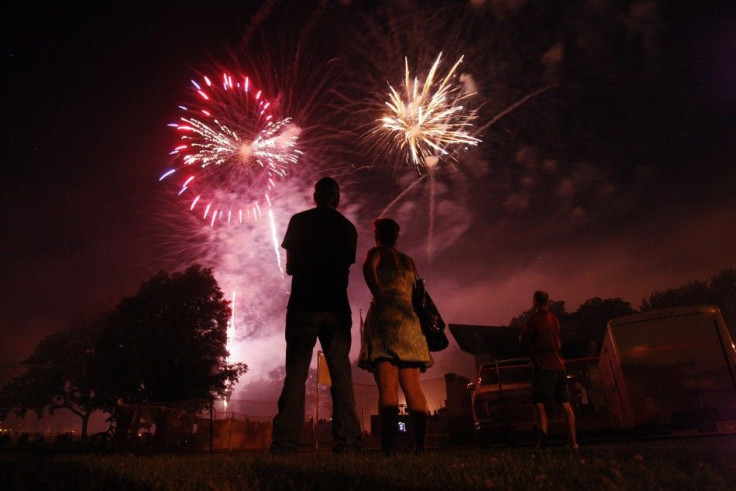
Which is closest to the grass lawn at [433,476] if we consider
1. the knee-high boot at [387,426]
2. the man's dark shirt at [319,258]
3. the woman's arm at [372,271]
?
the knee-high boot at [387,426]

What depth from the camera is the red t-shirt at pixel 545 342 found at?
5.95 m

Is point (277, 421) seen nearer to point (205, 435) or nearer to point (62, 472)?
point (62, 472)

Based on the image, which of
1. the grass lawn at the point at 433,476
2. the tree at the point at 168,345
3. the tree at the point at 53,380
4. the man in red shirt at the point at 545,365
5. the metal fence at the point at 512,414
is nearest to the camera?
the grass lawn at the point at 433,476

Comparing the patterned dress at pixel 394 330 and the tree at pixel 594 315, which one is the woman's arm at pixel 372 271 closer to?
the patterned dress at pixel 394 330

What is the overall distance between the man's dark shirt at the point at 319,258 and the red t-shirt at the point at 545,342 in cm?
300

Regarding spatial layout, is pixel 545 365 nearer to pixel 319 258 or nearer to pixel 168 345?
pixel 319 258

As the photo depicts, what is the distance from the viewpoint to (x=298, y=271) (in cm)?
429

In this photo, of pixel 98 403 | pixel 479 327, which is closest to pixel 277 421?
pixel 479 327

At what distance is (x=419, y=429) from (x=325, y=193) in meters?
2.56

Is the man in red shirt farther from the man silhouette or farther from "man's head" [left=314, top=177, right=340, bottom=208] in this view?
"man's head" [left=314, top=177, right=340, bottom=208]

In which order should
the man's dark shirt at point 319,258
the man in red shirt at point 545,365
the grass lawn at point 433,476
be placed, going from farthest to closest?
the man in red shirt at point 545,365 → the man's dark shirt at point 319,258 → the grass lawn at point 433,476

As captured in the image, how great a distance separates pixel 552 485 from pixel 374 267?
281 centimetres

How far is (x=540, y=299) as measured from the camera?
249 inches

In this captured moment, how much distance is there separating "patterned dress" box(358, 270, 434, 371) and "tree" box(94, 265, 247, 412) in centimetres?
3197
